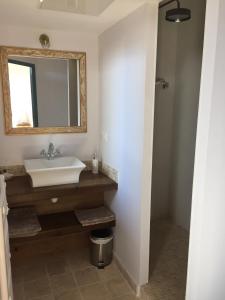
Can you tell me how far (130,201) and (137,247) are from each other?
0.38m

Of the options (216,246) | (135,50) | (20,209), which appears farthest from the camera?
(20,209)

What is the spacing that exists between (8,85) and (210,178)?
2.01 m

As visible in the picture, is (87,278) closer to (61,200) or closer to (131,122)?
(61,200)

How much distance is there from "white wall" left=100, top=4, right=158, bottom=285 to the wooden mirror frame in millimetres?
209

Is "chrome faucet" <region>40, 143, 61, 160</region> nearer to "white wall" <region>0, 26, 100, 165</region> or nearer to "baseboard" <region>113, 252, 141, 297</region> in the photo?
"white wall" <region>0, 26, 100, 165</region>

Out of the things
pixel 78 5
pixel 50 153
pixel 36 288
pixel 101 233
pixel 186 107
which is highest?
pixel 78 5

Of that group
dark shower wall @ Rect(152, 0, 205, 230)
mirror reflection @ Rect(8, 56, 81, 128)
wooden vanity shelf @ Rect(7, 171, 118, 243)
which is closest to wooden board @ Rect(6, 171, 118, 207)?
wooden vanity shelf @ Rect(7, 171, 118, 243)

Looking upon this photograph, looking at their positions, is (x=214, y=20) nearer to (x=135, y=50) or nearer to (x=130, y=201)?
(x=135, y=50)

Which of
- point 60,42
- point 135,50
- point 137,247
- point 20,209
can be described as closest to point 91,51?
point 60,42

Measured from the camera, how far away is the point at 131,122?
2162 millimetres

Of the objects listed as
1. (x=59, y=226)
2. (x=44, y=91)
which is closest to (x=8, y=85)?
(x=44, y=91)

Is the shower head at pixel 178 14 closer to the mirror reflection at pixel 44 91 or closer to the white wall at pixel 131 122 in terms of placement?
the white wall at pixel 131 122

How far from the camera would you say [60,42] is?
8.59 ft

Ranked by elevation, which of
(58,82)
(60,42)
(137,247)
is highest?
(60,42)
